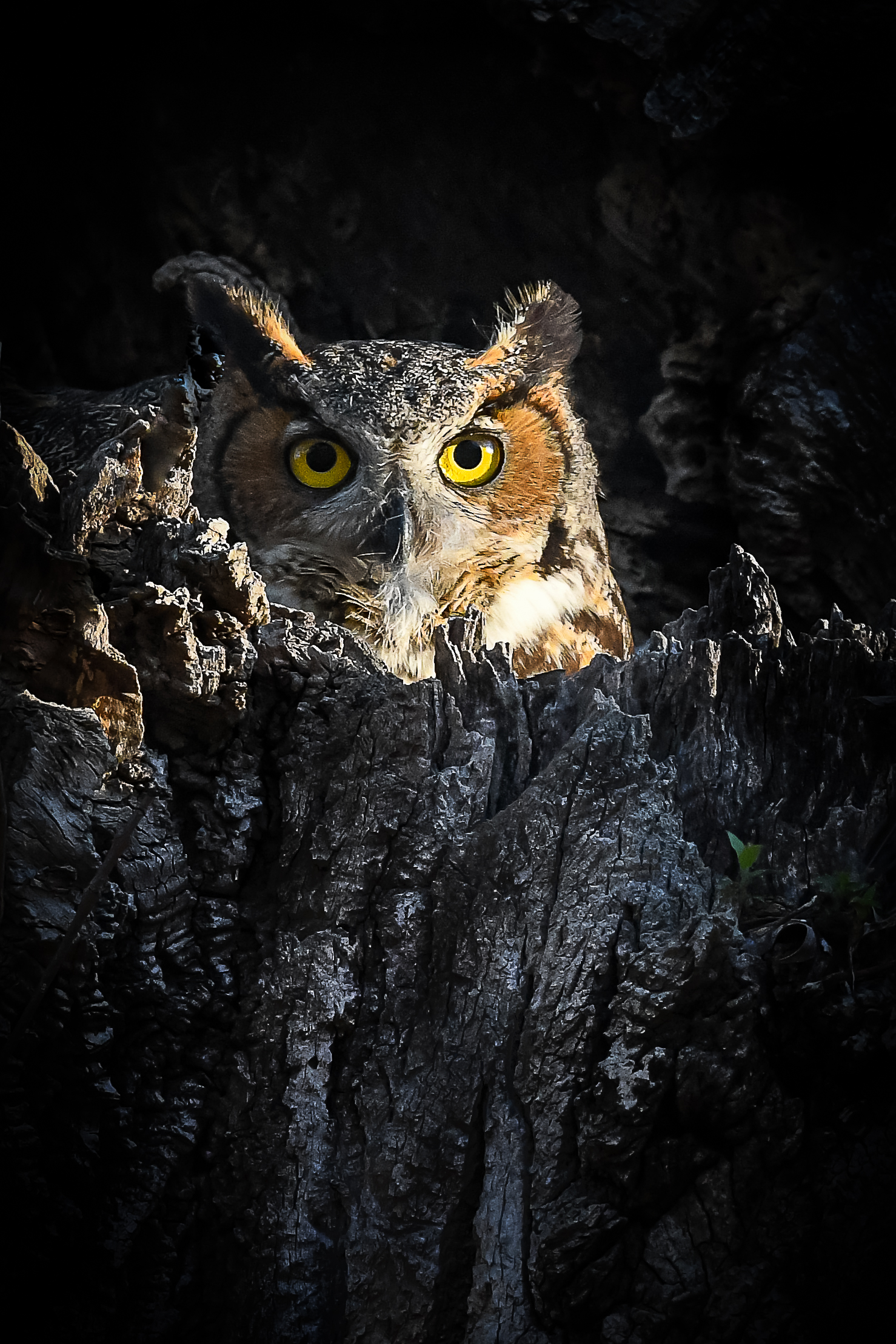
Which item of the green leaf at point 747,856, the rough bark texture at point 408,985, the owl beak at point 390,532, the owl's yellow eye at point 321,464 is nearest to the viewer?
the rough bark texture at point 408,985

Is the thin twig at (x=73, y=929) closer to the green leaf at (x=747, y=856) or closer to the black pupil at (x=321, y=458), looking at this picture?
the green leaf at (x=747, y=856)

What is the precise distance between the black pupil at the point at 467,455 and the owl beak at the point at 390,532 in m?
0.20

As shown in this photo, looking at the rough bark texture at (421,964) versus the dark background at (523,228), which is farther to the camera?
the dark background at (523,228)

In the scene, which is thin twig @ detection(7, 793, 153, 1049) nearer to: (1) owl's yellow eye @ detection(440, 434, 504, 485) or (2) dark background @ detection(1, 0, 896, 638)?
(1) owl's yellow eye @ detection(440, 434, 504, 485)

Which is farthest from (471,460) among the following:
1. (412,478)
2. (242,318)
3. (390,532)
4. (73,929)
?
(73,929)

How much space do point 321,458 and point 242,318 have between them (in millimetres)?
331

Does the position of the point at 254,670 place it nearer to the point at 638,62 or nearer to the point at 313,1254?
the point at 313,1254

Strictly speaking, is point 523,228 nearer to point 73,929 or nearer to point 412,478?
point 412,478

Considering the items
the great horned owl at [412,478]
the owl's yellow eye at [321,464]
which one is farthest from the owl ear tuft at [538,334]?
the owl's yellow eye at [321,464]

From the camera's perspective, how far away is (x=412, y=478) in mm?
1965

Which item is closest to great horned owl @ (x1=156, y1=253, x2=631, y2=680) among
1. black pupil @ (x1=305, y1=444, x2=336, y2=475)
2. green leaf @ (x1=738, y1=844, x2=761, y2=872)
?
black pupil @ (x1=305, y1=444, x2=336, y2=475)

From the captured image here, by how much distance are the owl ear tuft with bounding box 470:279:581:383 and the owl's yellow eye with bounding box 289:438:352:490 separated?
13.5 inches

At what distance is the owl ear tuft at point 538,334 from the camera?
2.16 metres

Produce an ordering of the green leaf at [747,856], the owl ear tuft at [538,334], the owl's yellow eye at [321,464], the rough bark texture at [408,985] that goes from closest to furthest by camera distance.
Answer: the rough bark texture at [408,985] → the green leaf at [747,856] → the owl's yellow eye at [321,464] → the owl ear tuft at [538,334]
